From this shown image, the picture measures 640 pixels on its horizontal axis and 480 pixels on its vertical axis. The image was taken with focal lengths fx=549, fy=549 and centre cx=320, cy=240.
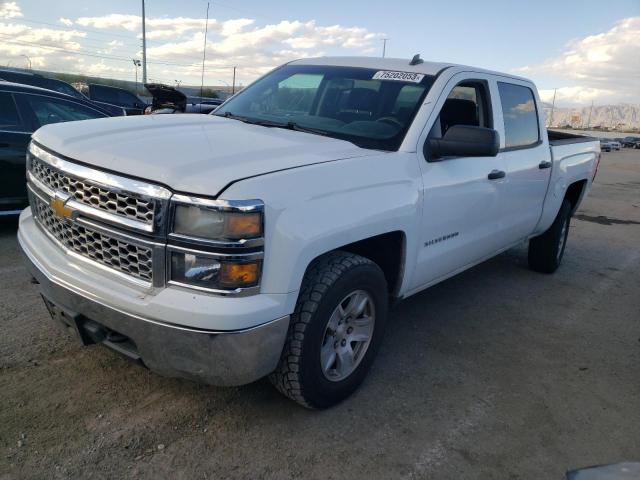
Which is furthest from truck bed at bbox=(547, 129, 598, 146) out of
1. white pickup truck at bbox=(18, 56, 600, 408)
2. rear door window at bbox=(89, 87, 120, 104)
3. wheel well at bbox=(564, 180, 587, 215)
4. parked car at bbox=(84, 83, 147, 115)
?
rear door window at bbox=(89, 87, 120, 104)

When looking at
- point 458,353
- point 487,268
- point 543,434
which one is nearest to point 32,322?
point 458,353

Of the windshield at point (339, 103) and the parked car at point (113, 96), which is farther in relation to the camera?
the parked car at point (113, 96)

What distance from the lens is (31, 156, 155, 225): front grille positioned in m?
2.30

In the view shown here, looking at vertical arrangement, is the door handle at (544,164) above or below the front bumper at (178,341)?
above

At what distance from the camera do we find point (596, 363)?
12.8ft

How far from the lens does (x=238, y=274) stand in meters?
2.26

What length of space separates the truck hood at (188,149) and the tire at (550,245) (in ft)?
11.4

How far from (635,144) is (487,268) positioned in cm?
6379

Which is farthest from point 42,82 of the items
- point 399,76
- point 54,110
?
point 399,76

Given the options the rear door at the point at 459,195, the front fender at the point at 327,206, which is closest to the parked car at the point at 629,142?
the rear door at the point at 459,195

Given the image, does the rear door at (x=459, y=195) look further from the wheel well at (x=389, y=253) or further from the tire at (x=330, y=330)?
the tire at (x=330, y=330)

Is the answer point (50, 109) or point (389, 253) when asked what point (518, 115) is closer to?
point (389, 253)

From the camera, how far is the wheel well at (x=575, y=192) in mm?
5967

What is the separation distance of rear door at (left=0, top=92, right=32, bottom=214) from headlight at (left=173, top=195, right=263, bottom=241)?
4.21 metres
